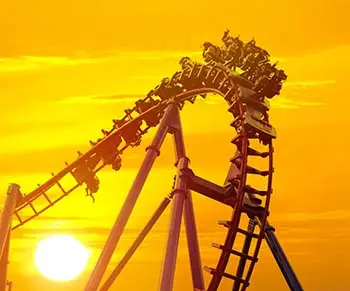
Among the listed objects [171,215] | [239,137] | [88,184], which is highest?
[88,184]

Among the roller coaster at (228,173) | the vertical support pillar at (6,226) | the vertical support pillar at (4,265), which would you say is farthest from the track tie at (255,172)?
the vertical support pillar at (4,265)

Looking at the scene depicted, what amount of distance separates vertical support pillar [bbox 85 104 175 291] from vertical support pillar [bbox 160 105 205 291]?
1.05 metres

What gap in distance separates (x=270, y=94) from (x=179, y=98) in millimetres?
4184

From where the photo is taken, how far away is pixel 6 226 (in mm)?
32938

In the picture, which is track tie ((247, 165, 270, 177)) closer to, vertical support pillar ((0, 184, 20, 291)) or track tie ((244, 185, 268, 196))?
track tie ((244, 185, 268, 196))

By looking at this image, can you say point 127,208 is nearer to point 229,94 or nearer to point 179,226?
point 179,226

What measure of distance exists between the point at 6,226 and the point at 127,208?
570 cm

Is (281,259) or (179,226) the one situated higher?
(179,226)

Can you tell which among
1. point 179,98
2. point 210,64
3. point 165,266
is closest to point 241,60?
point 210,64

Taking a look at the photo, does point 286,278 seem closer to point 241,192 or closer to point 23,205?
point 241,192

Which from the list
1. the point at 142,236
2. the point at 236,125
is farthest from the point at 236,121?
the point at 142,236

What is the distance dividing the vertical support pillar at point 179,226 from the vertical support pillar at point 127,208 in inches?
41.5

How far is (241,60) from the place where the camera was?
1166 inches

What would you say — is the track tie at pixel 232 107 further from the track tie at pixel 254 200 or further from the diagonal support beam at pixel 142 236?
the diagonal support beam at pixel 142 236
